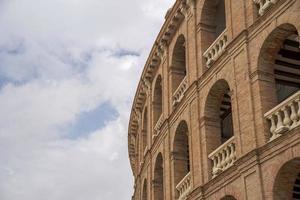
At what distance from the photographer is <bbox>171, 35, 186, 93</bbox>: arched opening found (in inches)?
1036

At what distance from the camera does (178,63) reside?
26750 mm

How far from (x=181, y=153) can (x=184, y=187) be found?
77.3 inches

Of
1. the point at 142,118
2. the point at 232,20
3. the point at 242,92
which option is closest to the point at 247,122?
the point at 242,92

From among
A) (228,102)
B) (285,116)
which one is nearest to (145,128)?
(228,102)

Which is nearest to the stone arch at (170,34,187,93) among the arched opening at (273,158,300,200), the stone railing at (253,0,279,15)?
the stone railing at (253,0,279,15)

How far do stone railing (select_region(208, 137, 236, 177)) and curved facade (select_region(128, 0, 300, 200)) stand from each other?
1.4 inches

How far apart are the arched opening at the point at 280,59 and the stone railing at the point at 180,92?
497 cm

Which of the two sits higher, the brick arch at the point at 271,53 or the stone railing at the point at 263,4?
the stone railing at the point at 263,4

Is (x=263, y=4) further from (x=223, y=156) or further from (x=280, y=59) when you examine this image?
(x=223, y=156)

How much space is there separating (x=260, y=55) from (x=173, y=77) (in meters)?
8.41

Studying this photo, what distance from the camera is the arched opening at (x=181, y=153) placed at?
79.5 feet

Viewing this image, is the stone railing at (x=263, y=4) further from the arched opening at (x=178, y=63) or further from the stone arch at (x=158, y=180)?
the stone arch at (x=158, y=180)

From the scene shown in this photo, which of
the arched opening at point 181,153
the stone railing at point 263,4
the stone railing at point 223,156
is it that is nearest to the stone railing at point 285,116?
the stone railing at point 223,156

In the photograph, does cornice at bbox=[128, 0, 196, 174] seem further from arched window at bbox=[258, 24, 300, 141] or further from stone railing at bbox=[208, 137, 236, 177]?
stone railing at bbox=[208, 137, 236, 177]
